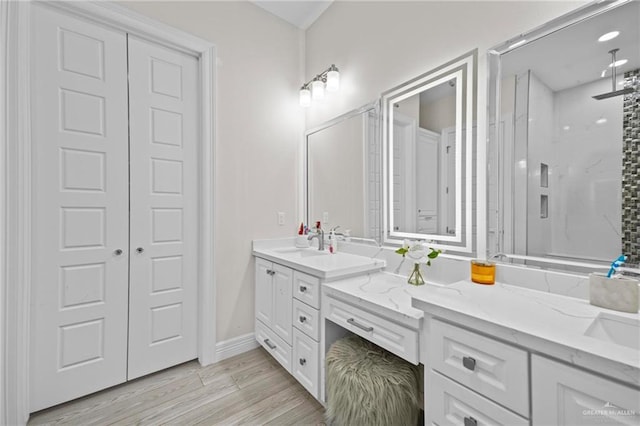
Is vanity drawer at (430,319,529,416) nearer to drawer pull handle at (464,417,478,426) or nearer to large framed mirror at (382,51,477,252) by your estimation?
drawer pull handle at (464,417,478,426)

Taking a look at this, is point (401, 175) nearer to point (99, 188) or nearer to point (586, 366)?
point (586, 366)

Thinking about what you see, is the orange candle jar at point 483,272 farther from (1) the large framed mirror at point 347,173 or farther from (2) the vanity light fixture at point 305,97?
(2) the vanity light fixture at point 305,97

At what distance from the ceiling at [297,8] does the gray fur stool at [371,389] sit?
8.44 ft

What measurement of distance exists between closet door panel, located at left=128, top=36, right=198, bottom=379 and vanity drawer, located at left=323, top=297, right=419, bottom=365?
3.95 ft

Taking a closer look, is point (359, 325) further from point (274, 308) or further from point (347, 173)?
point (347, 173)

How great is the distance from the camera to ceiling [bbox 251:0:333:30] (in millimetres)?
2258

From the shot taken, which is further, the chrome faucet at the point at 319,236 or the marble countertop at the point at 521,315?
the chrome faucet at the point at 319,236

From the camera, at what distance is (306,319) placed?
5.20 ft

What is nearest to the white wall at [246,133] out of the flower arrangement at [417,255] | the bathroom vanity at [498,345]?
the bathroom vanity at [498,345]

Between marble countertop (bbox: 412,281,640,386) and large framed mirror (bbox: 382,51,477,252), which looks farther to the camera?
large framed mirror (bbox: 382,51,477,252)

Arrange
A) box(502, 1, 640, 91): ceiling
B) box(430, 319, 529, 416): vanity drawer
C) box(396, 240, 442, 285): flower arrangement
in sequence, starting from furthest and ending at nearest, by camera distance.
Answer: box(396, 240, 442, 285): flower arrangement < box(502, 1, 640, 91): ceiling < box(430, 319, 529, 416): vanity drawer

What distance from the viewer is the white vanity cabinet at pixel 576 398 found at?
0.62m

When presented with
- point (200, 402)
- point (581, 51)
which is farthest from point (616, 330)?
point (200, 402)

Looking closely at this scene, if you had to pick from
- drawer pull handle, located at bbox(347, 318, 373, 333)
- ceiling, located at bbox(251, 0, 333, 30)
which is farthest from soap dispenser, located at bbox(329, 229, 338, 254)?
ceiling, located at bbox(251, 0, 333, 30)
